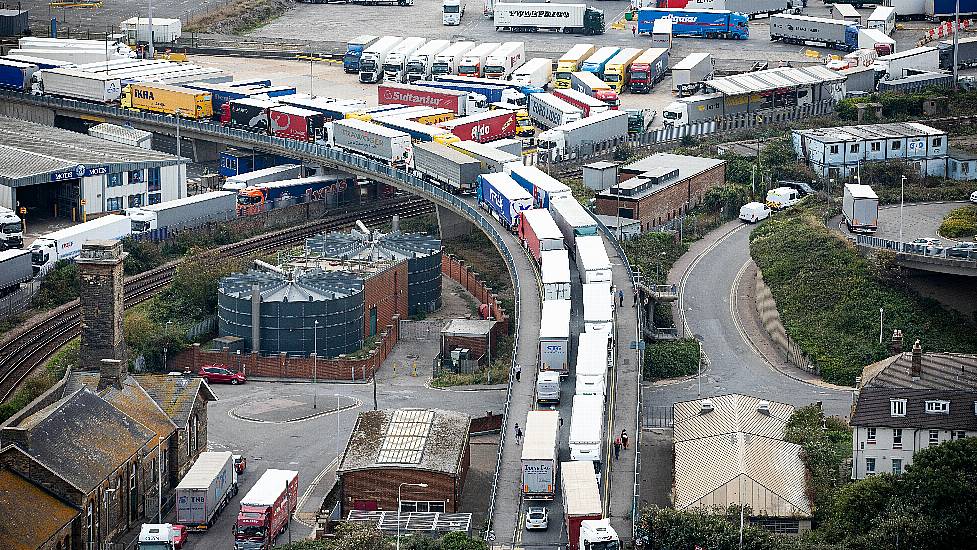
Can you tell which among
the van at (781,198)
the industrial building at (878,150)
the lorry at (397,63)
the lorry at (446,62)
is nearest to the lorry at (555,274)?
the van at (781,198)

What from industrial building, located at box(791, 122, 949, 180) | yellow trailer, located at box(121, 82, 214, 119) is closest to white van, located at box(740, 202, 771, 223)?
industrial building, located at box(791, 122, 949, 180)

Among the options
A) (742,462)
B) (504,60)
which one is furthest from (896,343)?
(504,60)

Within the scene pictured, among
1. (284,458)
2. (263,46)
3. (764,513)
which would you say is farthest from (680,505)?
(263,46)

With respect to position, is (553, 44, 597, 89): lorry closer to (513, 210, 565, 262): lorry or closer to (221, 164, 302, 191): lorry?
(221, 164, 302, 191): lorry

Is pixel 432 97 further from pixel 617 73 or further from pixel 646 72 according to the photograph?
pixel 646 72

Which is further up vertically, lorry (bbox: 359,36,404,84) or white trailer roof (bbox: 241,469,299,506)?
lorry (bbox: 359,36,404,84)

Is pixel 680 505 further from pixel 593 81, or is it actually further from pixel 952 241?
pixel 593 81
